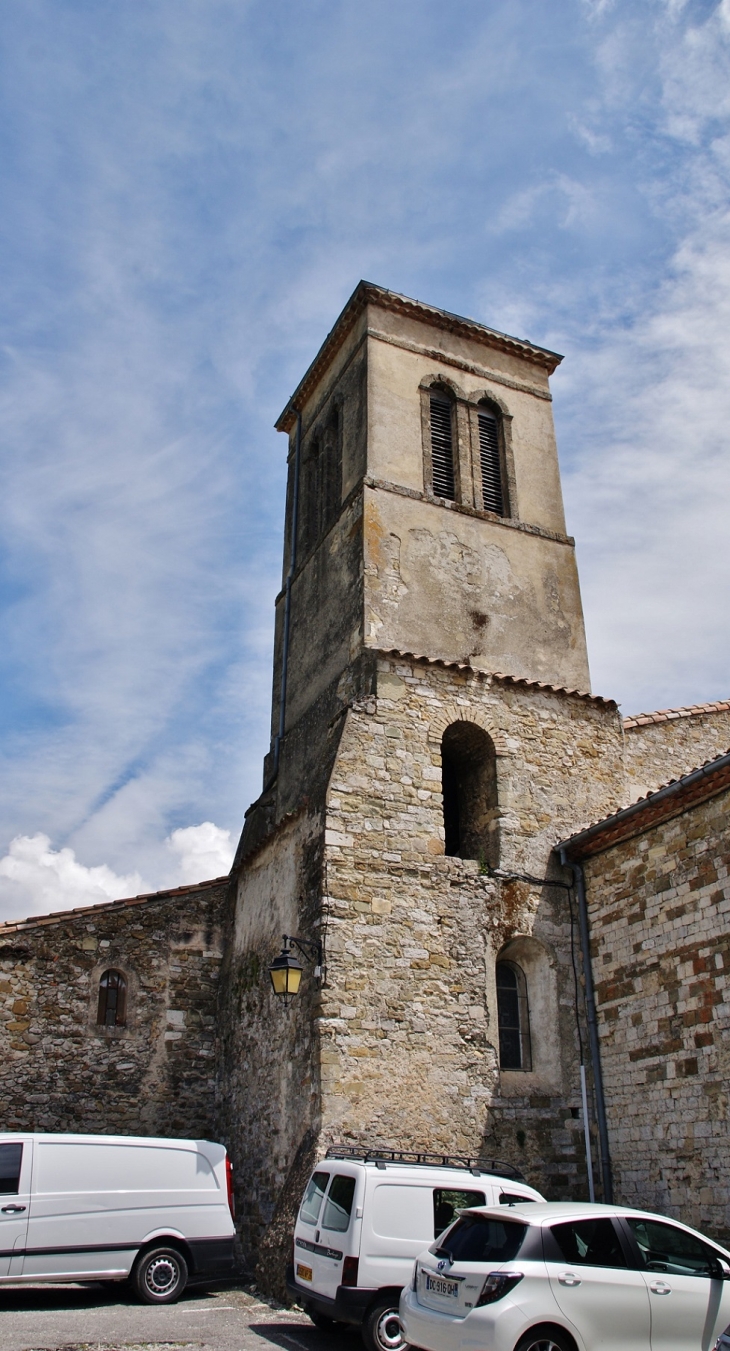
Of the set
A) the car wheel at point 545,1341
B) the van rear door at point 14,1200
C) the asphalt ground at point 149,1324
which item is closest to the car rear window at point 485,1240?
the car wheel at point 545,1341

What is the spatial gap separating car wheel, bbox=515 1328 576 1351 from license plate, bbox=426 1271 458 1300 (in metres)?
0.49

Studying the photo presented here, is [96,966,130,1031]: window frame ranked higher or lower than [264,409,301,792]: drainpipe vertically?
lower

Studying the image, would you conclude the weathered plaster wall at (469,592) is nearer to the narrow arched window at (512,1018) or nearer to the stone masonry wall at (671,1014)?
the stone masonry wall at (671,1014)

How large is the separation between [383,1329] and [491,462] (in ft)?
41.3

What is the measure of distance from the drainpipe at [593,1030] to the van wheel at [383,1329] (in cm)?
403

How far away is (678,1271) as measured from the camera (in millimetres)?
7191

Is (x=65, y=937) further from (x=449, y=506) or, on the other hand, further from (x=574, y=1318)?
(x=574, y=1318)

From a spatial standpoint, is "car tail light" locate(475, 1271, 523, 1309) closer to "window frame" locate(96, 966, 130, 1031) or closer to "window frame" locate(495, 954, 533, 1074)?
"window frame" locate(495, 954, 533, 1074)

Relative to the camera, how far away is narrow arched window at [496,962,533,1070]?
1233 centimetres

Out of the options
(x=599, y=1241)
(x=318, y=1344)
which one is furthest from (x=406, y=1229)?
(x=599, y=1241)

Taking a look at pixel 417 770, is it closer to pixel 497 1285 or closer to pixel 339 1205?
pixel 339 1205

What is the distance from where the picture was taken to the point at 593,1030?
488 inches

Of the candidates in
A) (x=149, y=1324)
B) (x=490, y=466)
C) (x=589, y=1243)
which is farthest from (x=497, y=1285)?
(x=490, y=466)

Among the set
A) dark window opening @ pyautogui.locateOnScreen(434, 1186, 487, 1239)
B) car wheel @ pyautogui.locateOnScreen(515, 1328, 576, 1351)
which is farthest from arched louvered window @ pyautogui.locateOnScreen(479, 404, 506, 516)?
Result: car wheel @ pyautogui.locateOnScreen(515, 1328, 576, 1351)
